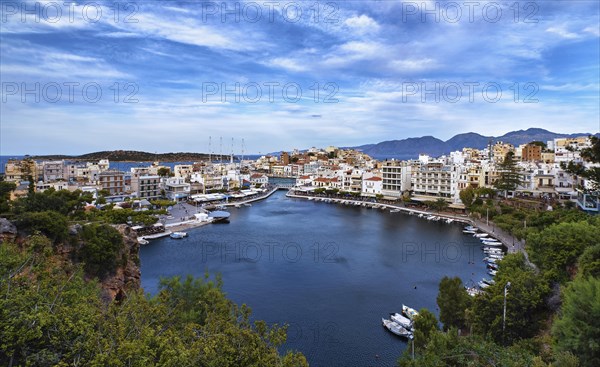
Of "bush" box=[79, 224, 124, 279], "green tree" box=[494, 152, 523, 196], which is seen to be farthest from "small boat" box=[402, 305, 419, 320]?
"green tree" box=[494, 152, 523, 196]

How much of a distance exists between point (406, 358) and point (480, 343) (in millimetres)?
1165

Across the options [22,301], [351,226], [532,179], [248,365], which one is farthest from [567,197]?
[22,301]

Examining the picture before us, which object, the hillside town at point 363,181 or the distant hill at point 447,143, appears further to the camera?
the distant hill at point 447,143

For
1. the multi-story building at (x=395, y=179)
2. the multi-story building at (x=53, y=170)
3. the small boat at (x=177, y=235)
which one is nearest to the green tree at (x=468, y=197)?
the multi-story building at (x=395, y=179)

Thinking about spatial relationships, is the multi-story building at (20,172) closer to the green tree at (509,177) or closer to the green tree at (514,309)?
the green tree at (514,309)

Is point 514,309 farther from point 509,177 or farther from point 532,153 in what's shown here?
point 532,153

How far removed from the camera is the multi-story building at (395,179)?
30.9 meters

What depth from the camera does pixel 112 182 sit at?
1069 inches

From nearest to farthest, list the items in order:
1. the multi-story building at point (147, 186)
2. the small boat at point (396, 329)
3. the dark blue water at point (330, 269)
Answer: the small boat at point (396, 329), the dark blue water at point (330, 269), the multi-story building at point (147, 186)

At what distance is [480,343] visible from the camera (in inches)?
216

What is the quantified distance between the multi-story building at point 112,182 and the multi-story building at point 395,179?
20757mm

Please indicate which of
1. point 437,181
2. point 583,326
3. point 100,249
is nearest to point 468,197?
point 437,181

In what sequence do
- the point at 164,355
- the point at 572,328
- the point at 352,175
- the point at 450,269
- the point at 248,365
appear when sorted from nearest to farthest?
the point at 164,355 < the point at 248,365 < the point at 572,328 < the point at 450,269 < the point at 352,175

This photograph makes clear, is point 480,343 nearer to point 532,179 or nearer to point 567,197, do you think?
point 567,197
